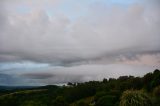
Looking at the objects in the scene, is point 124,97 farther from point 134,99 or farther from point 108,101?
point 108,101

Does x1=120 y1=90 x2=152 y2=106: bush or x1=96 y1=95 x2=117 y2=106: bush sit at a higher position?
x1=96 y1=95 x2=117 y2=106: bush

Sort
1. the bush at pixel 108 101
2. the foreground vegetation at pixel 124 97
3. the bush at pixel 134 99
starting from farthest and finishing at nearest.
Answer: the bush at pixel 108 101 → the foreground vegetation at pixel 124 97 → the bush at pixel 134 99

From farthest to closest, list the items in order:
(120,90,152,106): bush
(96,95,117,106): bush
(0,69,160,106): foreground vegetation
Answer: (96,95,117,106): bush < (0,69,160,106): foreground vegetation < (120,90,152,106): bush

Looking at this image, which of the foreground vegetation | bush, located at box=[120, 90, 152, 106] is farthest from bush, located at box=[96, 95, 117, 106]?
bush, located at box=[120, 90, 152, 106]

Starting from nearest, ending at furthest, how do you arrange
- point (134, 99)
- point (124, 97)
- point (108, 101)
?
point (134, 99), point (124, 97), point (108, 101)

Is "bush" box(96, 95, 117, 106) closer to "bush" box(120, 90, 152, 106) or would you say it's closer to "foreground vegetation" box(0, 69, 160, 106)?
"foreground vegetation" box(0, 69, 160, 106)

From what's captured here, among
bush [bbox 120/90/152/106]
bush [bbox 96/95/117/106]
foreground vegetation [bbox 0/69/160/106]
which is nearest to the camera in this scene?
bush [bbox 120/90/152/106]

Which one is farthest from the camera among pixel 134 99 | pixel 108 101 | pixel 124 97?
pixel 108 101

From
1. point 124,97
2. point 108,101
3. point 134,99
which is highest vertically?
point 108,101

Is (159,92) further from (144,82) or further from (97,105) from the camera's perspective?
(144,82)

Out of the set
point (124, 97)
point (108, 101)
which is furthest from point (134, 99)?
point (108, 101)

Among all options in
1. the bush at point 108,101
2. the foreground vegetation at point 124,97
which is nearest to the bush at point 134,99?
the foreground vegetation at point 124,97

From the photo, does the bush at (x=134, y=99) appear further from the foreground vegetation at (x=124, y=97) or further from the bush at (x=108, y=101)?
the bush at (x=108, y=101)

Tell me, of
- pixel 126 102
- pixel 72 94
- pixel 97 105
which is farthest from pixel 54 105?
pixel 126 102
